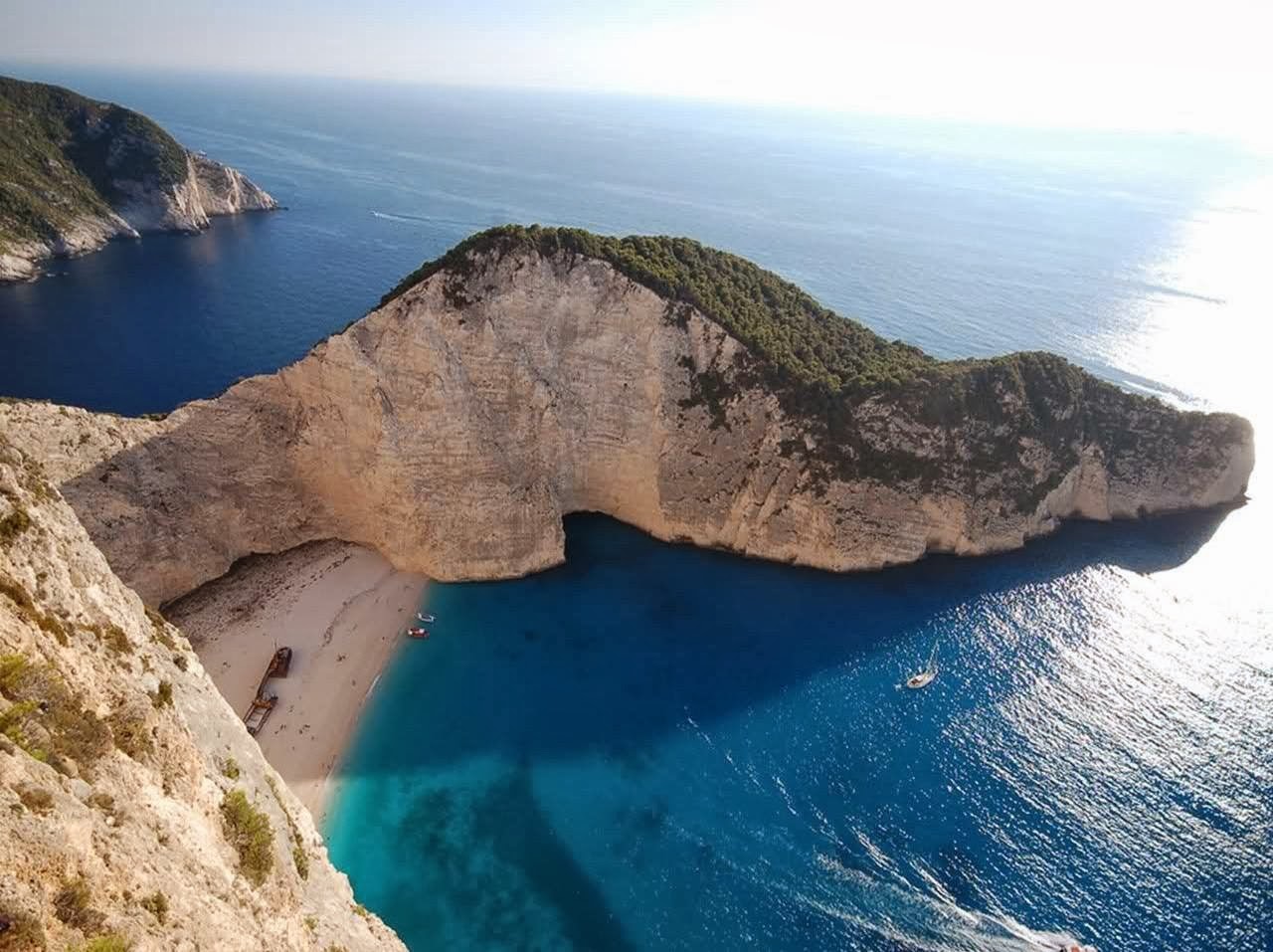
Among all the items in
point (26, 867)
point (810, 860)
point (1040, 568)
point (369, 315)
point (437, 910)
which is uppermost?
point (369, 315)

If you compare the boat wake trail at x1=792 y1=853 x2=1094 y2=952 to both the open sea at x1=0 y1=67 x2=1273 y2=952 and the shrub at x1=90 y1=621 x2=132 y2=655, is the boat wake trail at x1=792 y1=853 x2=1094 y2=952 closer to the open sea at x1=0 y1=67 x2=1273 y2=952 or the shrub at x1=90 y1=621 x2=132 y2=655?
the open sea at x1=0 y1=67 x2=1273 y2=952

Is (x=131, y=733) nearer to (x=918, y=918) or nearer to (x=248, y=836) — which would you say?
(x=248, y=836)

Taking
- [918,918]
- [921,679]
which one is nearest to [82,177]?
[921,679]

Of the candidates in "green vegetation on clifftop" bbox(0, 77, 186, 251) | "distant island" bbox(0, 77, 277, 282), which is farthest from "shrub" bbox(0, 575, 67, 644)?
"green vegetation on clifftop" bbox(0, 77, 186, 251)

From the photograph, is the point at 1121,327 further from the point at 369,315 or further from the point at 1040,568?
the point at 369,315

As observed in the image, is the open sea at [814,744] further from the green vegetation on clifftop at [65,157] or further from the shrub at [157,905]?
the green vegetation on clifftop at [65,157]

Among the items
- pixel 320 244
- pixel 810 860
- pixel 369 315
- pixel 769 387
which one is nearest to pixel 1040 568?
pixel 769 387
